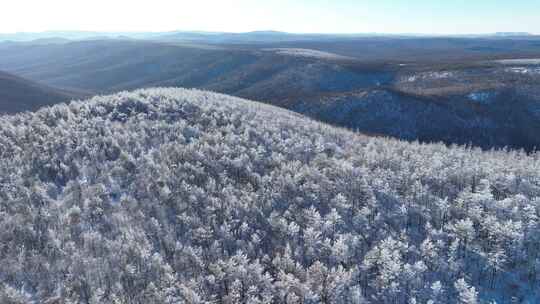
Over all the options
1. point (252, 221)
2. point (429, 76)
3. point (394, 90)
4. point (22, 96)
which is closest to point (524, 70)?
point (429, 76)

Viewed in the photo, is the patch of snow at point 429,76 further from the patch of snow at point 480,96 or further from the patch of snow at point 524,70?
the patch of snow at point 480,96

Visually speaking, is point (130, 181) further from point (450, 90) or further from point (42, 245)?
point (450, 90)

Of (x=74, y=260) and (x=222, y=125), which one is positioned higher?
(x=222, y=125)

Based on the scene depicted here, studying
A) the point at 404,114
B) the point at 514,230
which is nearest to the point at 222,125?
the point at 514,230

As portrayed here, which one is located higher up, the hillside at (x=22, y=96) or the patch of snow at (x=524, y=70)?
the patch of snow at (x=524, y=70)

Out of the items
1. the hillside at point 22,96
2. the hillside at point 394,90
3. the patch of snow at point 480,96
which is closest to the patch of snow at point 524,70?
the hillside at point 394,90

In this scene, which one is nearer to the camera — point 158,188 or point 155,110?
point 158,188

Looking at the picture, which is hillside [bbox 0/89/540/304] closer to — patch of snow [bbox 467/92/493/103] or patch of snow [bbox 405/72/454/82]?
patch of snow [bbox 467/92/493/103]
